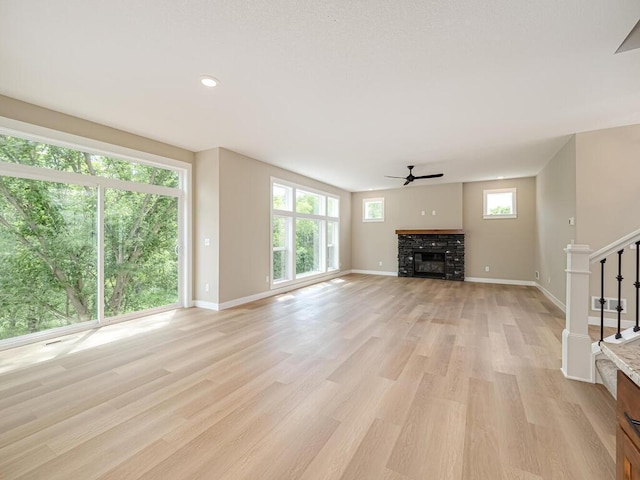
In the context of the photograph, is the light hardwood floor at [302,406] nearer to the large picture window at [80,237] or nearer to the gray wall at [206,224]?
the large picture window at [80,237]

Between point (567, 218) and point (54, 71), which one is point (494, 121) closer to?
point (567, 218)

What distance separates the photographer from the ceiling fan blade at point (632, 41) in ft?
6.35

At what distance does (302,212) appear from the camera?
7.00 meters

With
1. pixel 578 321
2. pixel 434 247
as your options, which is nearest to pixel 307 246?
pixel 434 247

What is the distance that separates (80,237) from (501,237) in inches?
344

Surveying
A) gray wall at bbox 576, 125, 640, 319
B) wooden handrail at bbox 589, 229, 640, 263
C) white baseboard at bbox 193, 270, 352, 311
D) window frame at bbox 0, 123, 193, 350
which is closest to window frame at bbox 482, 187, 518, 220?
gray wall at bbox 576, 125, 640, 319

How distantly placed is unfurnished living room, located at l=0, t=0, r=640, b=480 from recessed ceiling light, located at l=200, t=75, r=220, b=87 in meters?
0.02

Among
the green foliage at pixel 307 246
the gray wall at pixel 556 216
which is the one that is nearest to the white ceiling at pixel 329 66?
the gray wall at pixel 556 216

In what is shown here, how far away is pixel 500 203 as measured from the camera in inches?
289

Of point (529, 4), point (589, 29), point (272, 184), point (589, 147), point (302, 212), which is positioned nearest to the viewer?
point (529, 4)

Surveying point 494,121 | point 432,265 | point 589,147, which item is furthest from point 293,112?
point 432,265

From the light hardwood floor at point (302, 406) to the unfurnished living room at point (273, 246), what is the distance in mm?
18

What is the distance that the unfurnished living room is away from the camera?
1665mm

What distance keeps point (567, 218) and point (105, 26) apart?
237 inches
